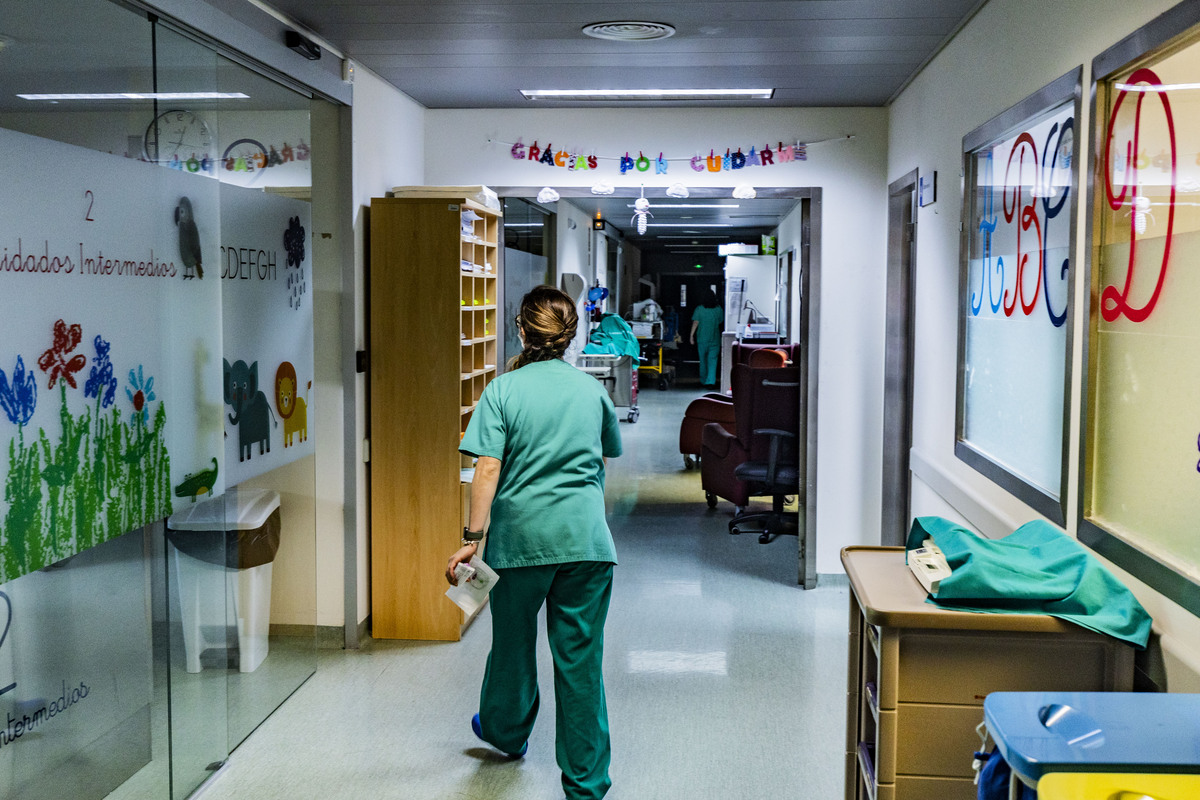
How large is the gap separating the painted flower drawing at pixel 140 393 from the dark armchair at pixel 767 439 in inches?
163

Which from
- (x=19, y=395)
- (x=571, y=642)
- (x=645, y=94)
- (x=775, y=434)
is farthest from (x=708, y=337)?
(x=19, y=395)

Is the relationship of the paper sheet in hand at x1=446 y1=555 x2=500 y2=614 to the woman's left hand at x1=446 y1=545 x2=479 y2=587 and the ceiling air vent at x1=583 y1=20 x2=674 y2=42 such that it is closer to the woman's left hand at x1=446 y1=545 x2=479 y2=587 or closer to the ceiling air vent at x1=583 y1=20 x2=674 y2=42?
the woman's left hand at x1=446 y1=545 x2=479 y2=587

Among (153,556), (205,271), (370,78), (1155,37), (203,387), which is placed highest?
(370,78)

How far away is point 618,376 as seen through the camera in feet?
40.6

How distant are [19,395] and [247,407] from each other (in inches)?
48.3

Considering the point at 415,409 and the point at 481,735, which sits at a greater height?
the point at 415,409

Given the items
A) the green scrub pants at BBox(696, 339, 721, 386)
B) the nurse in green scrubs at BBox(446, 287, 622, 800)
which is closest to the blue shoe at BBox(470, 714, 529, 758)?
the nurse in green scrubs at BBox(446, 287, 622, 800)

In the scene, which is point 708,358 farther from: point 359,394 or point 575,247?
point 359,394

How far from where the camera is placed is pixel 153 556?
305cm

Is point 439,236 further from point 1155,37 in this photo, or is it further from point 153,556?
point 1155,37

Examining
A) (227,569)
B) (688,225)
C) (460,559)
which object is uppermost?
(688,225)

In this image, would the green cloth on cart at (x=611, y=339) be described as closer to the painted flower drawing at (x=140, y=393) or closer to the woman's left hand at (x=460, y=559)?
the woman's left hand at (x=460, y=559)

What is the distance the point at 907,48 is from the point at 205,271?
2.75m

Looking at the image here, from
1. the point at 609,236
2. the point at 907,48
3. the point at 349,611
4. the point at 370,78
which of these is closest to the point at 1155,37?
the point at 907,48
